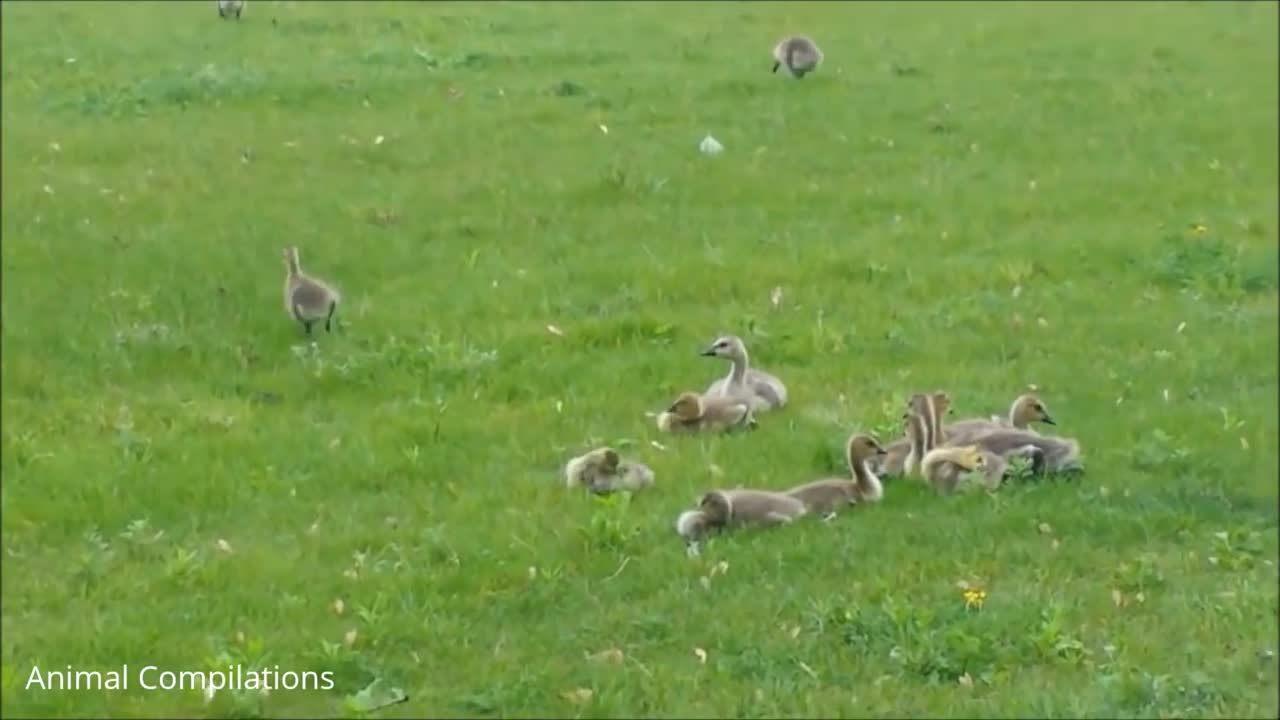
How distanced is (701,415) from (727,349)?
867 millimetres

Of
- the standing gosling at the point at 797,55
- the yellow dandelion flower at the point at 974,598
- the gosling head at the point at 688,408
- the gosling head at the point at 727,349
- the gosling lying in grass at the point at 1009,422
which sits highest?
the standing gosling at the point at 797,55

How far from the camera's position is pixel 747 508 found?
9469 mm

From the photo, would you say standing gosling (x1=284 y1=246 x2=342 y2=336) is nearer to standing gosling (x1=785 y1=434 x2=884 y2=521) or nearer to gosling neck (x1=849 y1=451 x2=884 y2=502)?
standing gosling (x1=785 y1=434 x2=884 y2=521)

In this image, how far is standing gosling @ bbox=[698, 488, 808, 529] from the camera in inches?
368

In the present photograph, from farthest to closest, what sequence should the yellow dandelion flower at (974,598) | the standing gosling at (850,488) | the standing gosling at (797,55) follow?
the standing gosling at (797,55), the standing gosling at (850,488), the yellow dandelion flower at (974,598)

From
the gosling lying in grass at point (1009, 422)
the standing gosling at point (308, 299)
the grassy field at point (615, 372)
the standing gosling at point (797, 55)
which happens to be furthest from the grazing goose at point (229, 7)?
the gosling lying in grass at point (1009, 422)

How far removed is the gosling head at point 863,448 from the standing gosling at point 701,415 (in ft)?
3.85

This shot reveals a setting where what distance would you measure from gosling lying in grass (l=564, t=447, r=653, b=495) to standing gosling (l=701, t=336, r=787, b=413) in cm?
133

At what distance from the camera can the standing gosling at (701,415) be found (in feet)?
36.3

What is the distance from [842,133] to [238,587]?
42.1 feet

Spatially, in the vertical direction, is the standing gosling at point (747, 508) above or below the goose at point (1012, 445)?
below

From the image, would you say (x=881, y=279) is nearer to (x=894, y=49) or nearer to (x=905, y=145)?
(x=905, y=145)

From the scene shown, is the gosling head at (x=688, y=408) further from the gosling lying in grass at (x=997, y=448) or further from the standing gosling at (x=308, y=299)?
the standing gosling at (x=308, y=299)

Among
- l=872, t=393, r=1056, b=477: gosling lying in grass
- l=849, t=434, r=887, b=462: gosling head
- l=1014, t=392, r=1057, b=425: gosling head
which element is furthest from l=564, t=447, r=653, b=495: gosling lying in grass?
l=1014, t=392, r=1057, b=425: gosling head
